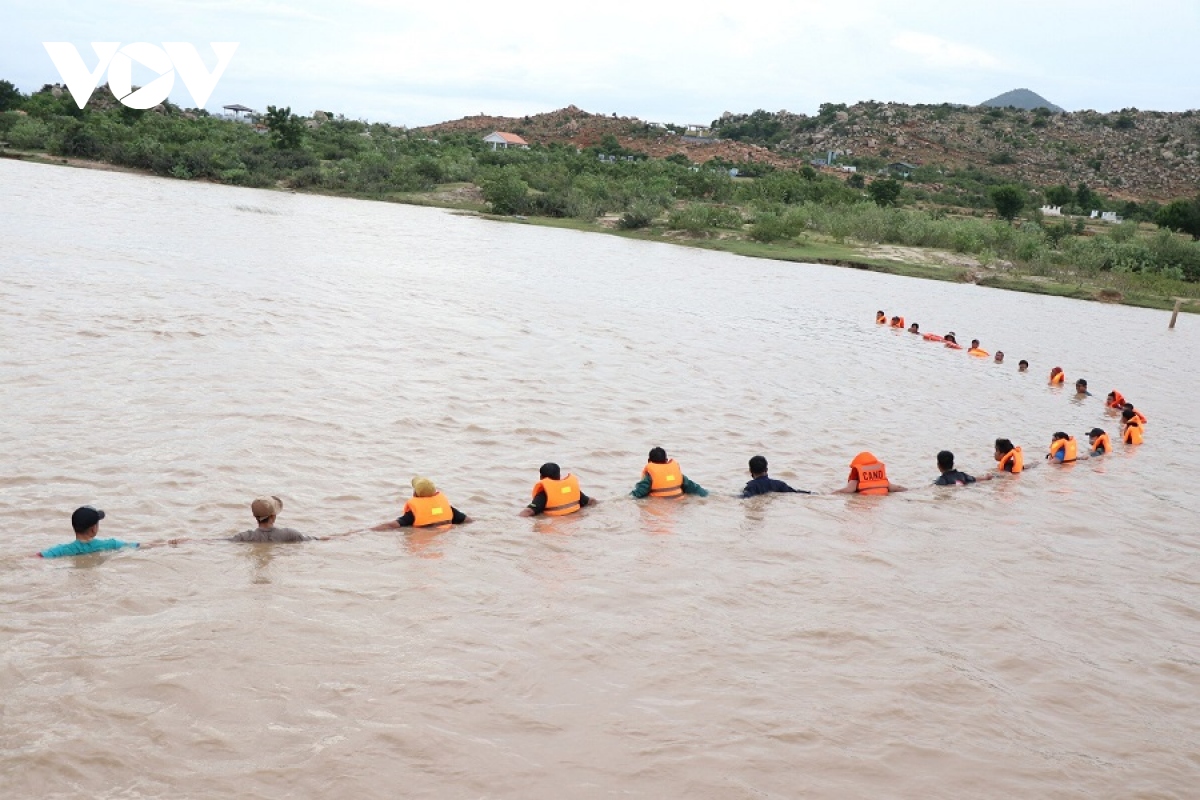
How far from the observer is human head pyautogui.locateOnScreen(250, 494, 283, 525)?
9.66m

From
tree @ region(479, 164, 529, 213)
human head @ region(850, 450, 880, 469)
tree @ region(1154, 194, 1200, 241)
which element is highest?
tree @ region(1154, 194, 1200, 241)

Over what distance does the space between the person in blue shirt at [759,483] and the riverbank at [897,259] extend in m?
35.7

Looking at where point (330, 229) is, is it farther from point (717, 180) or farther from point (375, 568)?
point (375, 568)

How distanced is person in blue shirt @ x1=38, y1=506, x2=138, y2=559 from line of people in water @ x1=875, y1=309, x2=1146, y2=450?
13362 millimetres

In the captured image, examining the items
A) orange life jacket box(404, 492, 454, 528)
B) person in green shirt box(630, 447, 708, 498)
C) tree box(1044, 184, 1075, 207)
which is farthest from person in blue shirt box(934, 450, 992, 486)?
tree box(1044, 184, 1075, 207)

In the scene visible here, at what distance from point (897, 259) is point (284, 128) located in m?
38.7

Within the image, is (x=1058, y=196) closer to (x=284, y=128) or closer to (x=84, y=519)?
(x=284, y=128)

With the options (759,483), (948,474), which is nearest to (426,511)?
(759,483)

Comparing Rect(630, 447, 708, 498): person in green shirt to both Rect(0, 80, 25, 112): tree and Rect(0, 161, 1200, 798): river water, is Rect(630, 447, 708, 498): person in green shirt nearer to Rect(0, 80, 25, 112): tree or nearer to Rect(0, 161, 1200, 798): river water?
Rect(0, 161, 1200, 798): river water

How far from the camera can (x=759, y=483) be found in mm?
12617

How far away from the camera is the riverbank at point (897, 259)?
4497 cm

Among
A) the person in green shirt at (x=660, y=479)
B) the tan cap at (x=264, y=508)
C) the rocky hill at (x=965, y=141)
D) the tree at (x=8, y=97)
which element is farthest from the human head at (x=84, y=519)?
the rocky hill at (x=965, y=141)

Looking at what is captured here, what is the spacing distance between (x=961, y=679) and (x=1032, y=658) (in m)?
0.90

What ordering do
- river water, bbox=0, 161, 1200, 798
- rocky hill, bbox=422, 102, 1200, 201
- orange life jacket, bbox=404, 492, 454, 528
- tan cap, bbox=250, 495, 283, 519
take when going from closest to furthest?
1. river water, bbox=0, 161, 1200, 798
2. tan cap, bbox=250, 495, 283, 519
3. orange life jacket, bbox=404, 492, 454, 528
4. rocky hill, bbox=422, 102, 1200, 201
